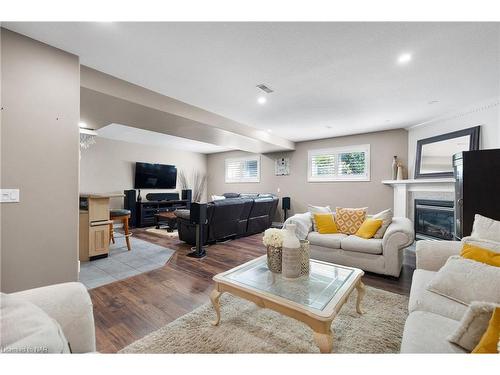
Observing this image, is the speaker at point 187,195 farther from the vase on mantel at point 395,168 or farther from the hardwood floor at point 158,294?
the vase on mantel at point 395,168

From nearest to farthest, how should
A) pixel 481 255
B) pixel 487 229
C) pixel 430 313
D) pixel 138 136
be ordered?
1. pixel 430 313
2. pixel 481 255
3. pixel 487 229
4. pixel 138 136

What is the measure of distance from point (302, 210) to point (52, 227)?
5.25 metres

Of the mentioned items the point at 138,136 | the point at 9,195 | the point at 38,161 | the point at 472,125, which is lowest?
the point at 9,195

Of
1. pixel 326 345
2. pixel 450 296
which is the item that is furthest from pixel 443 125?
pixel 326 345

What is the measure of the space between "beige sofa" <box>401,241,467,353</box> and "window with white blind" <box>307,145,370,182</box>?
3.56 m

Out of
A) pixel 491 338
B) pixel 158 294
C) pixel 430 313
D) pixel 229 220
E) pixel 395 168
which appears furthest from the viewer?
pixel 395 168

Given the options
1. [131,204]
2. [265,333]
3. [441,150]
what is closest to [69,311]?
[265,333]

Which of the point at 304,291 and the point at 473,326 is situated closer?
the point at 473,326

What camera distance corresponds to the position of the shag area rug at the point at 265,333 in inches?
59.7

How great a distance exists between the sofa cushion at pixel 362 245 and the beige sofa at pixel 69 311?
9.17ft

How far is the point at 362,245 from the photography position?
2814 millimetres

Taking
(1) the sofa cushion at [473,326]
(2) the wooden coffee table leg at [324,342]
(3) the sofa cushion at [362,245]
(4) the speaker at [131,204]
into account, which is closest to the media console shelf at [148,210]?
(4) the speaker at [131,204]

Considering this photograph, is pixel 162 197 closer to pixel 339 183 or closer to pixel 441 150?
pixel 339 183

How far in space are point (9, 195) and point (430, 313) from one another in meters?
3.10
